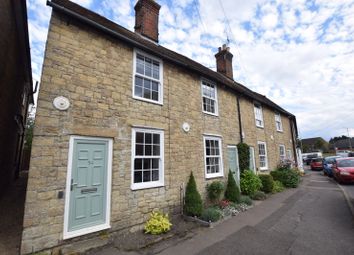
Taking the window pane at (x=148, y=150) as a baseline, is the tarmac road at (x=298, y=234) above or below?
below

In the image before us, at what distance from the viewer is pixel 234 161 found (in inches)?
444

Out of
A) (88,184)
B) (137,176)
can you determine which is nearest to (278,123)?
(137,176)

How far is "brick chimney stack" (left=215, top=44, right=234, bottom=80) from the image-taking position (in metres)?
15.8

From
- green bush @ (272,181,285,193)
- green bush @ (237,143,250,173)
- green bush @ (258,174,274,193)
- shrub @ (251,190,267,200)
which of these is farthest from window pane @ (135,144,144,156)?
green bush @ (272,181,285,193)

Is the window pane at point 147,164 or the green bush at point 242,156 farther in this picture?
the green bush at point 242,156

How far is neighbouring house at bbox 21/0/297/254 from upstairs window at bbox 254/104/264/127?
6436 mm

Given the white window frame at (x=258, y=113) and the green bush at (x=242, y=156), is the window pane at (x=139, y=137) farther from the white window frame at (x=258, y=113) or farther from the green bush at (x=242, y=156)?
the white window frame at (x=258, y=113)

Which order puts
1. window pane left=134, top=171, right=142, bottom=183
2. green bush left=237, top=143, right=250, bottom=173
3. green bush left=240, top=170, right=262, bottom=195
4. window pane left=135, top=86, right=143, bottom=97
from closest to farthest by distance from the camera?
window pane left=134, top=171, right=142, bottom=183
window pane left=135, top=86, right=143, bottom=97
green bush left=240, top=170, right=262, bottom=195
green bush left=237, top=143, right=250, bottom=173

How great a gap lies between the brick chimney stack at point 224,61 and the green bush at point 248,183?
809 cm

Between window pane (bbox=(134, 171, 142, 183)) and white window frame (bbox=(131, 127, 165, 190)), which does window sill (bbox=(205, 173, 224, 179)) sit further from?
window pane (bbox=(134, 171, 142, 183))

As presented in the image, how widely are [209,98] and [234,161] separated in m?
3.82

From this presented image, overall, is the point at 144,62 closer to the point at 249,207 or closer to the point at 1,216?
the point at 1,216

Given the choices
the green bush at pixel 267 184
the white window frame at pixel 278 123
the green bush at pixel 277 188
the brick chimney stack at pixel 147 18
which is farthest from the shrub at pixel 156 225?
the white window frame at pixel 278 123

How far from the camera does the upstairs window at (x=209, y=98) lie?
10234 mm
